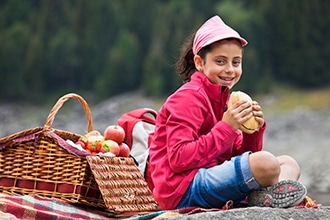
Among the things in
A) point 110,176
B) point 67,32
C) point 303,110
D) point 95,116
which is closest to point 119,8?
point 67,32

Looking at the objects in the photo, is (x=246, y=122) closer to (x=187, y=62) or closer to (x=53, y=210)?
(x=187, y=62)

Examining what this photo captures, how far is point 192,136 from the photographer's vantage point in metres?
2.85

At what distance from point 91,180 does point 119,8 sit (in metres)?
30.4

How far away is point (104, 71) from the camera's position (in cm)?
3222

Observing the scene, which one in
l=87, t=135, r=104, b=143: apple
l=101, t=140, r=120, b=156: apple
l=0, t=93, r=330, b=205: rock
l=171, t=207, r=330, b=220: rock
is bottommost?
l=171, t=207, r=330, b=220: rock

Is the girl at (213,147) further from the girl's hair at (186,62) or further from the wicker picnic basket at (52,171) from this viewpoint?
the wicker picnic basket at (52,171)

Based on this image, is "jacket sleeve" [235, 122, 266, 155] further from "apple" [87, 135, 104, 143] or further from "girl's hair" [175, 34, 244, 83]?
"apple" [87, 135, 104, 143]

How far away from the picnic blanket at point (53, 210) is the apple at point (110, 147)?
0.50 metres

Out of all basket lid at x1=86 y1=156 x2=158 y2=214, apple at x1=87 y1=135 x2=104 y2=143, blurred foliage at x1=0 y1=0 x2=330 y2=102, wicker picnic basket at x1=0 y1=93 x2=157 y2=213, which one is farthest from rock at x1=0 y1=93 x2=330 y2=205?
wicker picnic basket at x1=0 y1=93 x2=157 y2=213

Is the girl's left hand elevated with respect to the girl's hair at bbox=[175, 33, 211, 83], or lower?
lower

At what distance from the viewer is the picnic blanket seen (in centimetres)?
272

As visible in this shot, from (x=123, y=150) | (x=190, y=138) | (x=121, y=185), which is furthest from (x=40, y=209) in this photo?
(x=123, y=150)

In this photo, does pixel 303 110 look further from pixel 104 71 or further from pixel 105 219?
pixel 105 219

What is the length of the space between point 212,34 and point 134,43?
96.4ft
